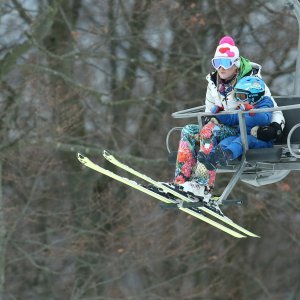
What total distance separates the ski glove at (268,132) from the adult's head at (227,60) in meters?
0.46

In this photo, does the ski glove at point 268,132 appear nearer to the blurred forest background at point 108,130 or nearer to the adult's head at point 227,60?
the adult's head at point 227,60

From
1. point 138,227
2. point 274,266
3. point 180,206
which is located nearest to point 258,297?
point 274,266

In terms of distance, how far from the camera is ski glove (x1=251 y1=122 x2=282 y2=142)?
846 cm

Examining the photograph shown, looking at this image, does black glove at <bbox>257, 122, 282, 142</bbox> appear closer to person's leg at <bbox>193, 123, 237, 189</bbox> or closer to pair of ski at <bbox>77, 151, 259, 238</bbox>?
person's leg at <bbox>193, 123, 237, 189</bbox>

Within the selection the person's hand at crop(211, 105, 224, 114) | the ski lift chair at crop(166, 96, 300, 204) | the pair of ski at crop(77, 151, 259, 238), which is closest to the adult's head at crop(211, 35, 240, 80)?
the person's hand at crop(211, 105, 224, 114)

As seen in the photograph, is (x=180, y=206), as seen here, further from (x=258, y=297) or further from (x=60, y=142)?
(x=258, y=297)

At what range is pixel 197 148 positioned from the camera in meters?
8.95

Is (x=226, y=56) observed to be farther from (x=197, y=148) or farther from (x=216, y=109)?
(x=197, y=148)

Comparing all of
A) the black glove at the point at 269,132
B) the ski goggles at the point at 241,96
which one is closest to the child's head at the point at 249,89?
the ski goggles at the point at 241,96

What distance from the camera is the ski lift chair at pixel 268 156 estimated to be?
8.37 m

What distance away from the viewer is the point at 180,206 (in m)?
8.54

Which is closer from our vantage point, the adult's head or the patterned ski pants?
the adult's head

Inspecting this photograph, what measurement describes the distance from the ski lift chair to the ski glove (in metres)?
0.10

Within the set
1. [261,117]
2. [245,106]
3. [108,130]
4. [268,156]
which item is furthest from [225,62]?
[108,130]
